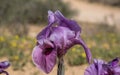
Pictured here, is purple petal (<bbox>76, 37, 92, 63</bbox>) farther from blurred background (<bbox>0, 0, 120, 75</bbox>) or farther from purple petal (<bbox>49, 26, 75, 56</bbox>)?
blurred background (<bbox>0, 0, 120, 75</bbox>)

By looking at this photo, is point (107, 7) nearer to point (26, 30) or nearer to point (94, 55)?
point (26, 30)

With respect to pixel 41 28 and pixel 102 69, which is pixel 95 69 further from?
pixel 41 28

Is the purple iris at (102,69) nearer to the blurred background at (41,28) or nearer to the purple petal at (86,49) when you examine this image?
the purple petal at (86,49)

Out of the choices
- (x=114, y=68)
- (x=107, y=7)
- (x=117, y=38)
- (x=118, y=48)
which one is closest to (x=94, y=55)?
(x=118, y=48)

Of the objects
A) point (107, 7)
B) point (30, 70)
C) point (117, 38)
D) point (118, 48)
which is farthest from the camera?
point (107, 7)

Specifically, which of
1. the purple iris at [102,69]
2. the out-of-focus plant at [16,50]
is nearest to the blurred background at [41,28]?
the out-of-focus plant at [16,50]

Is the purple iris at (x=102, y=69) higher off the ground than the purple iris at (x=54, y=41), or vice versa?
the purple iris at (x=54, y=41)

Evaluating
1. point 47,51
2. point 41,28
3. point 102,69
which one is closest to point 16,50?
point 102,69
